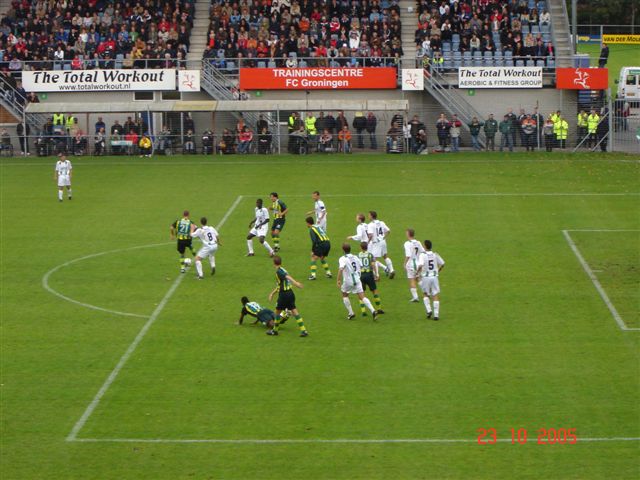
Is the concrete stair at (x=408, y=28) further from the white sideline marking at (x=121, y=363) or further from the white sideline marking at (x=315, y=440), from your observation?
the white sideline marking at (x=315, y=440)

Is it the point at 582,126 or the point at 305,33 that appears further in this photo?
the point at 305,33

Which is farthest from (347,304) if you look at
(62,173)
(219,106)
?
(219,106)

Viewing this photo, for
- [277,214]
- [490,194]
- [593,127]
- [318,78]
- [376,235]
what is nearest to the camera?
[376,235]

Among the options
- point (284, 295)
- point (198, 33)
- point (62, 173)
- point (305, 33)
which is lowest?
point (284, 295)

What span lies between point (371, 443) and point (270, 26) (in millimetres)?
46119

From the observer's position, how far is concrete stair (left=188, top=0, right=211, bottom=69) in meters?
62.6

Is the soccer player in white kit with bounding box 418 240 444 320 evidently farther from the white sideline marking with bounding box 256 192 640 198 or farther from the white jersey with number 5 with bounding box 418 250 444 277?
the white sideline marking with bounding box 256 192 640 198

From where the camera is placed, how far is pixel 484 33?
201 feet

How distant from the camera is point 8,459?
1933 cm

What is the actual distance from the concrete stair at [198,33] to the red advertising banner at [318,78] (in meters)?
3.67

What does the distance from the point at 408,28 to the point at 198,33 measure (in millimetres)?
12164

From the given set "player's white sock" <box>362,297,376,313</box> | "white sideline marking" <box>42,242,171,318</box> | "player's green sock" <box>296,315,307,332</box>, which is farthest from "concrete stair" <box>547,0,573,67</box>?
"player's green sock" <box>296,315,307,332</box>

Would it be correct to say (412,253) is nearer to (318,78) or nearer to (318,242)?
(318,242)

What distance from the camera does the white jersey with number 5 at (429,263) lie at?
26.1m
